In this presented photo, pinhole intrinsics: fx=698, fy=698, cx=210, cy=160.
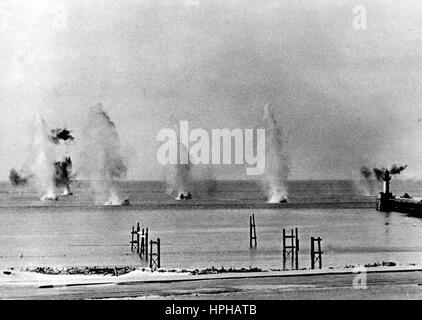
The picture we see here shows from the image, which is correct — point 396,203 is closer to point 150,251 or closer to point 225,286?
point 150,251

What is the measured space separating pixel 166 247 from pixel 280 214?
72806 mm

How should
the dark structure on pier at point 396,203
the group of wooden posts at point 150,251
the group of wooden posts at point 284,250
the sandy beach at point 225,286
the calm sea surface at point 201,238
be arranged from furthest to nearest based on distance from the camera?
the dark structure on pier at point 396,203
the calm sea surface at point 201,238
the group of wooden posts at point 150,251
the group of wooden posts at point 284,250
the sandy beach at point 225,286

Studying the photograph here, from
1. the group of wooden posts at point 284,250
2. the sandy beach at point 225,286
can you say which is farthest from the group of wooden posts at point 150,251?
A: the sandy beach at point 225,286

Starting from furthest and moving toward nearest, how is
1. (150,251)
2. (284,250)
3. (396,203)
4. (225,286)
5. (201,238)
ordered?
1. (396,203)
2. (201,238)
3. (150,251)
4. (284,250)
5. (225,286)

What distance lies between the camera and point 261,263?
6272 cm

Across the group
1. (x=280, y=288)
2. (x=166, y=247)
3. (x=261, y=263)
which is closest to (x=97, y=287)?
(x=280, y=288)

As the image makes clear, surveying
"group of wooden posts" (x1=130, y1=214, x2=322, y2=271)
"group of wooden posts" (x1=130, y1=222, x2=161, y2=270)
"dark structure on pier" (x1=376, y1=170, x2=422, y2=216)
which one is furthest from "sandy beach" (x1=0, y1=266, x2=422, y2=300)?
"dark structure on pier" (x1=376, y1=170, x2=422, y2=216)

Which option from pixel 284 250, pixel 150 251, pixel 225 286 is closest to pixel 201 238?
pixel 150 251

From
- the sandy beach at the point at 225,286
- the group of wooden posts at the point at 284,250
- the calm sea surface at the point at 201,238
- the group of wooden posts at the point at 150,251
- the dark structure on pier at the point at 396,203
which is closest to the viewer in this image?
the sandy beach at the point at 225,286

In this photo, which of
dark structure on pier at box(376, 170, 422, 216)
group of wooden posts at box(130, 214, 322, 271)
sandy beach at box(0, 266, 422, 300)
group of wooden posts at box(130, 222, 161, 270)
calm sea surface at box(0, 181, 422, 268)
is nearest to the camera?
sandy beach at box(0, 266, 422, 300)

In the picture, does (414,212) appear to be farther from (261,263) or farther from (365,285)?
(365,285)

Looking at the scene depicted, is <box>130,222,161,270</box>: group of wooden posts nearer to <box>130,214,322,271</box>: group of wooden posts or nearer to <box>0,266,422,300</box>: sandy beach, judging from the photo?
<box>130,214,322,271</box>: group of wooden posts

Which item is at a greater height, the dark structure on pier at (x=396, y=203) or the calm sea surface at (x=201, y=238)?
the dark structure on pier at (x=396, y=203)

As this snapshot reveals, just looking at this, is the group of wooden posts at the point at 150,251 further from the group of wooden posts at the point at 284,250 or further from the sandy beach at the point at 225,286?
the sandy beach at the point at 225,286
